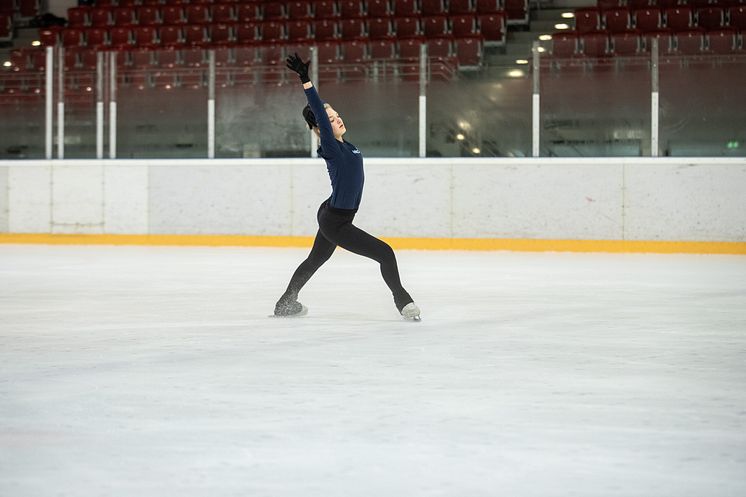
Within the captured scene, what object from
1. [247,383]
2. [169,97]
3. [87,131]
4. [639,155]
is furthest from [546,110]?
[247,383]

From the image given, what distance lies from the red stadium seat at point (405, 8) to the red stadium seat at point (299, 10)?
1.52 metres

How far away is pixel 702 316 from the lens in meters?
6.78

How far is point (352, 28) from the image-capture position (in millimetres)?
19094

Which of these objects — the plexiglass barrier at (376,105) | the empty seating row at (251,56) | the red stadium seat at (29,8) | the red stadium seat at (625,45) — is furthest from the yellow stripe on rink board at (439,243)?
the red stadium seat at (29,8)

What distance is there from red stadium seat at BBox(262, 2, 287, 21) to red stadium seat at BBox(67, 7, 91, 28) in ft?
11.2

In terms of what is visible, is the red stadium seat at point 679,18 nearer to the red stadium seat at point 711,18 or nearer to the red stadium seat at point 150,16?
the red stadium seat at point 711,18

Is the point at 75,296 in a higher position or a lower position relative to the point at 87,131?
lower

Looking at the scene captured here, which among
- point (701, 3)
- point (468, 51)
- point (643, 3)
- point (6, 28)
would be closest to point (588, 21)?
point (643, 3)

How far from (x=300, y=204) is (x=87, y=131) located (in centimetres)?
320

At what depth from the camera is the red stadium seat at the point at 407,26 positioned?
1900 centimetres

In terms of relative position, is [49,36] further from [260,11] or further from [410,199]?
[410,199]

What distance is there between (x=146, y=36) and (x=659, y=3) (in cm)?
860

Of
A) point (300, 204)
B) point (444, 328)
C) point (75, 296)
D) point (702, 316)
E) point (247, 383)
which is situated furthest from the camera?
point (300, 204)

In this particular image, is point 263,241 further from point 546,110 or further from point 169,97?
point 546,110
